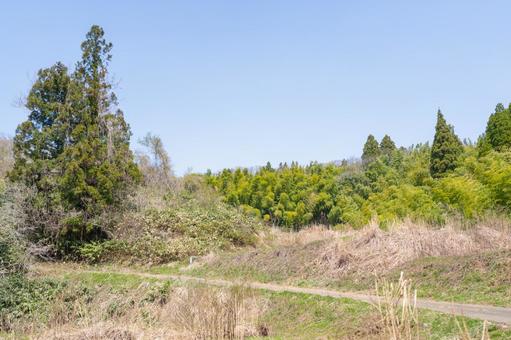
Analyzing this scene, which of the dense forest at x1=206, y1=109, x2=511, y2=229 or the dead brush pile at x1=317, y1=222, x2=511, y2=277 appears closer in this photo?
the dead brush pile at x1=317, y1=222, x2=511, y2=277

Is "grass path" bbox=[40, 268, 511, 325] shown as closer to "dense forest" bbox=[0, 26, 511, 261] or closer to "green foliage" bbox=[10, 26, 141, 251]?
"dense forest" bbox=[0, 26, 511, 261]

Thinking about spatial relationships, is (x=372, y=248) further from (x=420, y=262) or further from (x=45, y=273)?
(x=45, y=273)

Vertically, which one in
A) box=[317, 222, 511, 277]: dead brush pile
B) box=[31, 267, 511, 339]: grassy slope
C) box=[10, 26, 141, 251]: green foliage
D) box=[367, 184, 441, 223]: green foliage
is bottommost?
box=[31, 267, 511, 339]: grassy slope

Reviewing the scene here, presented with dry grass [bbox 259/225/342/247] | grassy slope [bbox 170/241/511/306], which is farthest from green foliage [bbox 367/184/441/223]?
grassy slope [bbox 170/241/511/306]

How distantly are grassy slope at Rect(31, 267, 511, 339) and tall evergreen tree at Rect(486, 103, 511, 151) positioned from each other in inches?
847

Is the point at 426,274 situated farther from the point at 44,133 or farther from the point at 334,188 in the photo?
the point at 334,188

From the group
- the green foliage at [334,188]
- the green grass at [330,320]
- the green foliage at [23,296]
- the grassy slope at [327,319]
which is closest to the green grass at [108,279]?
A: the green foliage at [23,296]

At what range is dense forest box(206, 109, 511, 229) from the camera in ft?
68.2

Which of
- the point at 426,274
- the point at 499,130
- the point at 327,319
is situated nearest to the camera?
the point at 327,319

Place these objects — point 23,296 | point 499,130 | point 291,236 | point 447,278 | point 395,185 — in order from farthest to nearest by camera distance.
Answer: point 395,185, point 499,130, point 291,236, point 23,296, point 447,278

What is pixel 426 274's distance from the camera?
14375mm

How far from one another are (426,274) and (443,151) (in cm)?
2177

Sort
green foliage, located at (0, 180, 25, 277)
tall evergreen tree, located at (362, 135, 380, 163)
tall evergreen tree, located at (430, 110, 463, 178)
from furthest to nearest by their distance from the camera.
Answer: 1. tall evergreen tree, located at (362, 135, 380, 163)
2. tall evergreen tree, located at (430, 110, 463, 178)
3. green foliage, located at (0, 180, 25, 277)

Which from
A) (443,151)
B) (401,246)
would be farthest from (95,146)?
(443,151)
